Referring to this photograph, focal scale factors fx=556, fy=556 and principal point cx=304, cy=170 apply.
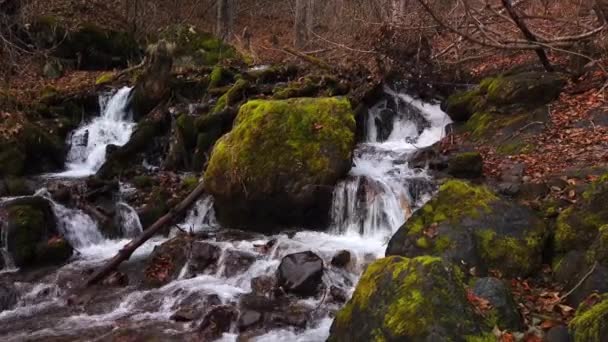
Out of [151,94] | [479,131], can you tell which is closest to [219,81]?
[151,94]

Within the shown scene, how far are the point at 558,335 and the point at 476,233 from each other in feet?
6.99

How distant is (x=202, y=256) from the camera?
27.4ft

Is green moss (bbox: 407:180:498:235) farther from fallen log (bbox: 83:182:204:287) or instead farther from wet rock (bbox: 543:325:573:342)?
fallen log (bbox: 83:182:204:287)

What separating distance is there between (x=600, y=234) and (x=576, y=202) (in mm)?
1320

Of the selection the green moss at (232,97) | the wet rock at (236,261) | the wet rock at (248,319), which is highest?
the green moss at (232,97)

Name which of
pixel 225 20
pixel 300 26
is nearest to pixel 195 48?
pixel 300 26

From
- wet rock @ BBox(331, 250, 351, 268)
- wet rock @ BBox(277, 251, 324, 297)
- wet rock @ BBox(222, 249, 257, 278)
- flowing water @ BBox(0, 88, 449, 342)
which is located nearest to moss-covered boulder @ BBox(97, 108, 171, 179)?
flowing water @ BBox(0, 88, 449, 342)

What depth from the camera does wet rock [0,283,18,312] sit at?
753cm

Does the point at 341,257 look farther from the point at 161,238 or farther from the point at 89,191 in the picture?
the point at 89,191

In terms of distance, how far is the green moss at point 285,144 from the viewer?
9.25 metres

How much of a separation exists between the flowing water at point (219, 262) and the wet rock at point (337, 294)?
0.10m

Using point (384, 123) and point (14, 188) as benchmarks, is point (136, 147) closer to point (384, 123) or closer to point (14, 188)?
point (14, 188)

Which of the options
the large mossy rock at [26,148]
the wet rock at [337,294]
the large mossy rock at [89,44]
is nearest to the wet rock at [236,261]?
the wet rock at [337,294]

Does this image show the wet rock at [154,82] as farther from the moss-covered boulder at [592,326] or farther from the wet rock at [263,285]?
the moss-covered boulder at [592,326]
